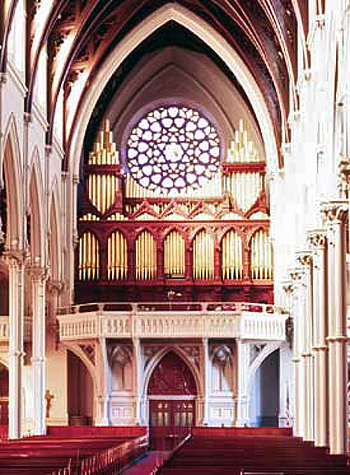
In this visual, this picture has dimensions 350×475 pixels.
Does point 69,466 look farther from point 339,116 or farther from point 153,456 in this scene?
point 153,456

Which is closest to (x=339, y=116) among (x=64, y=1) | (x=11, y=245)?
(x=11, y=245)

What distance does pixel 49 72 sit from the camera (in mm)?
45969

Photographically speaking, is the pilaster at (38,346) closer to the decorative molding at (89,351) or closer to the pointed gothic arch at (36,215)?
the pointed gothic arch at (36,215)

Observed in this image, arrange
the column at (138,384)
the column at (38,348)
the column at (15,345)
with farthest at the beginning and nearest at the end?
the column at (138,384)
the column at (38,348)
the column at (15,345)

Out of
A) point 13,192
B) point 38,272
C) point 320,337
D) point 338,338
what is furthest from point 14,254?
point 338,338

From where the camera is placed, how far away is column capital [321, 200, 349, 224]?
88.5 ft

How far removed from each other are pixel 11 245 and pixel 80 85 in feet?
42.1

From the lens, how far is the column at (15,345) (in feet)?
127

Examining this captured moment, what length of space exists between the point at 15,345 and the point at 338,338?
1395 cm

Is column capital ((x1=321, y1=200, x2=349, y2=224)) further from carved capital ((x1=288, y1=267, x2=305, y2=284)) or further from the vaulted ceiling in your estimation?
carved capital ((x1=288, y1=267, x2=305, y2=284))

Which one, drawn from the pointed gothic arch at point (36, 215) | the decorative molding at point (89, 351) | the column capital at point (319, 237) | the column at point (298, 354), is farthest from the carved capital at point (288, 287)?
the column capital at point (319, 237)

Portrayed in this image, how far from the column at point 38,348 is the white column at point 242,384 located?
7.83 meters

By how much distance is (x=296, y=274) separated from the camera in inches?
1618

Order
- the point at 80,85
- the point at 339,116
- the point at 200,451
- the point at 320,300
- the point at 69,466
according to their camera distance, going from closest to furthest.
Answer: the point at 69,466 < the point at 200,451 < the point at 339,116 < the point at 320,300 < the point at 80,85
